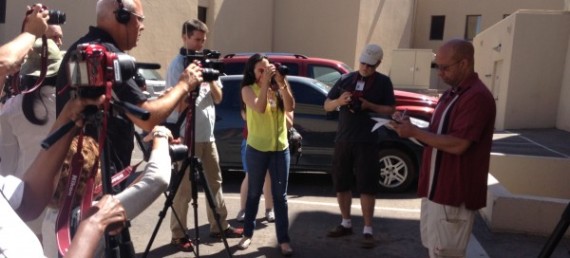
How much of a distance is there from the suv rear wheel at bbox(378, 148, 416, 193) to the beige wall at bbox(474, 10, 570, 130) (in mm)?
10161

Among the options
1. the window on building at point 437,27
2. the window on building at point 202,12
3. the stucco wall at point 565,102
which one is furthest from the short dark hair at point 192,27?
the window on building at point 437,27

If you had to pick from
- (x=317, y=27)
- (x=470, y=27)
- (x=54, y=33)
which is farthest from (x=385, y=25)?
(x=54, y=33)

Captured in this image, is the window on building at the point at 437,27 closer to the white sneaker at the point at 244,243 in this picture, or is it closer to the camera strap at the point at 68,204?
the white sneaker at the point at 244,243

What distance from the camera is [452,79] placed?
10.7ft

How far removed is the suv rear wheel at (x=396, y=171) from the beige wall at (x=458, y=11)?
87.7 feet

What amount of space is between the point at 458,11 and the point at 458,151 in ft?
107

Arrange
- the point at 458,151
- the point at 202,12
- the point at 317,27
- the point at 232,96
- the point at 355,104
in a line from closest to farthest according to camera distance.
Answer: the point at 458,151
the point at 355,104
the point at 232,96
the point at 202,12
the point at 317,27

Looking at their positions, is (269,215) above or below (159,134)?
below

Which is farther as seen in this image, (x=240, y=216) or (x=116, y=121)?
(x=240, y=216)

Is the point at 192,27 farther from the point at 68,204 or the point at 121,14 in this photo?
the point at 68,204

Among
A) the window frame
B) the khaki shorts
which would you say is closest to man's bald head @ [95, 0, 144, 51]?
the khaki shorts

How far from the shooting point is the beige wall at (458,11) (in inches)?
1208

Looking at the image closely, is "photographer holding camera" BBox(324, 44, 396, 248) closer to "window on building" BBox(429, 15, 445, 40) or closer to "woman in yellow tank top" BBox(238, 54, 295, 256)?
"woman in yellow tank top" BBox(238, 54, 295, 256)

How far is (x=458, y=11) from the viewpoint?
3297 cm
